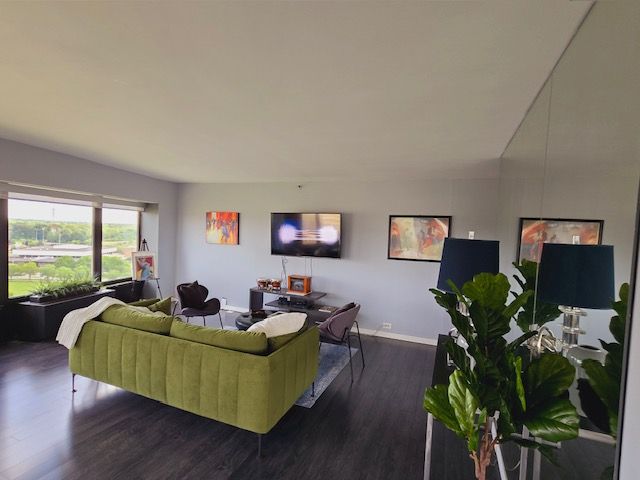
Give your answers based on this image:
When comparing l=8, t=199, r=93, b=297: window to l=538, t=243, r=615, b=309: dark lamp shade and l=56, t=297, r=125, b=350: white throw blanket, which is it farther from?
l=538, t=243, r=615, b=309: dark lamp shade

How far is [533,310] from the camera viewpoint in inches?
55.1

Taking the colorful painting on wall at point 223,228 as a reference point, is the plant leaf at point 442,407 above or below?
below

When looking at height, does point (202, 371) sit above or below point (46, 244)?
below

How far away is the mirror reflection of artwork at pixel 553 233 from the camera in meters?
1.00

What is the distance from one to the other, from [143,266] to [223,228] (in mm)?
1520

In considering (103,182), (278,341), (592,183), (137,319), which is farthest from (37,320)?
(592,183)

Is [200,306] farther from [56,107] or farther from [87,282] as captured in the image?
[56,107]

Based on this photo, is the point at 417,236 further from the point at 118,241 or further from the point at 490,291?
the point at 118,241

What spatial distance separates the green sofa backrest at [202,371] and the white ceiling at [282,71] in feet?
5.92

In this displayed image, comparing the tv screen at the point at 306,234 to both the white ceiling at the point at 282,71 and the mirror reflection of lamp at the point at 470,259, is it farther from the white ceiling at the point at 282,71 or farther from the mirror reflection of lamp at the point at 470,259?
the mirror reflection of lamp at the point at 470,259

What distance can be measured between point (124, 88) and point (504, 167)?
3439mm

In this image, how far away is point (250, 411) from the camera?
2.16 meters

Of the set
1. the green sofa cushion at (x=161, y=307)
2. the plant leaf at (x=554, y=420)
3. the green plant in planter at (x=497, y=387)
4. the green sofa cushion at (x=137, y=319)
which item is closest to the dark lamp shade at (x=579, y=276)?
the green plant in planter at (x=497, y=387)

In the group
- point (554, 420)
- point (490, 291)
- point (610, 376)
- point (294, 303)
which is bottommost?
point (294, 303)
